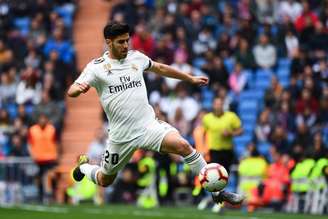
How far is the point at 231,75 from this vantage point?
24656 mm

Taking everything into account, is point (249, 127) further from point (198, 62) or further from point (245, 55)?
point (198, 62)

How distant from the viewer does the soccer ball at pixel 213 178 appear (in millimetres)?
13570

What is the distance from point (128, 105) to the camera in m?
13.8

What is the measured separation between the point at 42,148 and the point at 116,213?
16.5ft

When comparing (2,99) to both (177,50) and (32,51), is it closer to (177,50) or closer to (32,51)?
(32,51)

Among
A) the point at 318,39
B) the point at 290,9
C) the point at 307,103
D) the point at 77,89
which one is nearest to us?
the point at 77,89

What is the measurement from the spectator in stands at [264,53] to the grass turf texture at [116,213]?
4.58 meters

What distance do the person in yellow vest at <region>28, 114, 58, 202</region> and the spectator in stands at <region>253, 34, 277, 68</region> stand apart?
16.0 ft

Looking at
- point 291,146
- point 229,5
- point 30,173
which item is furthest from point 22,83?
point 291,146

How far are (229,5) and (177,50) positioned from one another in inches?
65.9

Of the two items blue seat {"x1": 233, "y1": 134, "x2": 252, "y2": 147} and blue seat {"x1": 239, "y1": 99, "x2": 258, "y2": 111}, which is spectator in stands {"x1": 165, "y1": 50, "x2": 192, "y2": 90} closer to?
blue seat {"x1": 239, "y1": 99, "x2": 258, "y2": 111}

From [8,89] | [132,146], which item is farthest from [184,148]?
[8,89]

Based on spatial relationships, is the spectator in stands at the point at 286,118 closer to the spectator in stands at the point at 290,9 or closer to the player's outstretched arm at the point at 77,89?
the spectator in stands at the point at 290,9

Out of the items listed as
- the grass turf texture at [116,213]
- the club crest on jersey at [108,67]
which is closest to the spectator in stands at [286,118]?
the grass turf texture at [116,213]
